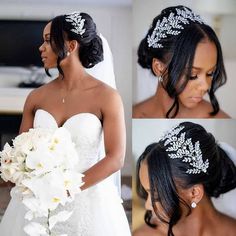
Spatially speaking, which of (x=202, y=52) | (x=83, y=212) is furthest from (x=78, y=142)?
(x=202, y=52)

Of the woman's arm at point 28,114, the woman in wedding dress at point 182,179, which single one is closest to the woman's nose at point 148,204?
the woman in wedding dress at point 182,179

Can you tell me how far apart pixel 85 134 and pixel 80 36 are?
1.10 feet

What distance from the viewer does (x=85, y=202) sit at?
1479mm

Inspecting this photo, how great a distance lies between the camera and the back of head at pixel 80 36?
1.48m

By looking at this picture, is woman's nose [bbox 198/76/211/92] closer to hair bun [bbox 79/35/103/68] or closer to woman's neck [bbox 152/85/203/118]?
woman's neck [bbox 152/85/203/118]

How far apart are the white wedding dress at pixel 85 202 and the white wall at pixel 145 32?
10.7 inches

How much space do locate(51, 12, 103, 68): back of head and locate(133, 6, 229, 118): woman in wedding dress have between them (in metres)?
0.22

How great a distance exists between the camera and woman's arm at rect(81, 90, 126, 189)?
148 cm

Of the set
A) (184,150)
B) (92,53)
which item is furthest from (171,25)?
(184,150)

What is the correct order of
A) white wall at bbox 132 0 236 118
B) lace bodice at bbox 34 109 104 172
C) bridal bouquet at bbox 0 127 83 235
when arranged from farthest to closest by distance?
white wall at bbox 132 0 236 118
lace bodice at bbox 34 109 104 172
bridal bouquet at bbox 0 127 83 235

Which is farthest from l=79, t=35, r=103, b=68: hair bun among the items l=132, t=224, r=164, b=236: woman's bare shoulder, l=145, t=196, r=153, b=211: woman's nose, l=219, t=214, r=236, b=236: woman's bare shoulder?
l=219, t=214, r=236, b=236: woman's bare shoulder

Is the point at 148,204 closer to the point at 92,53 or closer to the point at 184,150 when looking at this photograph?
the point at 184,150

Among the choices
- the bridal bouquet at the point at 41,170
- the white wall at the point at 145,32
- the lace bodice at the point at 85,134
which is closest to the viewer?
the bridal bouquet at the point at 41,170

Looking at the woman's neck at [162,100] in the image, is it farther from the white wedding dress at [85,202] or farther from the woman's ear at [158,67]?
the white wedding dress at [85,202]
